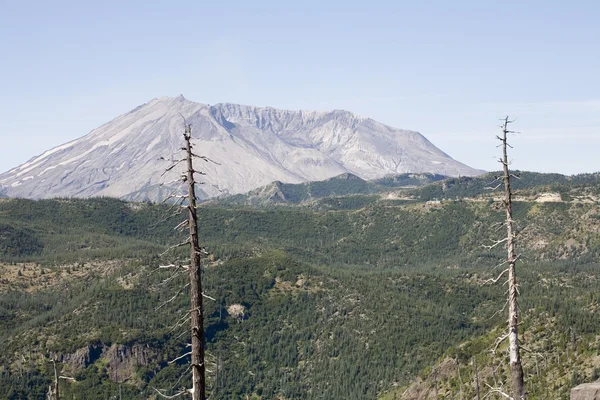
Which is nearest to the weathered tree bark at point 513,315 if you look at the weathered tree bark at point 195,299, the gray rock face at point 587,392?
the gray rock face at point 587,392

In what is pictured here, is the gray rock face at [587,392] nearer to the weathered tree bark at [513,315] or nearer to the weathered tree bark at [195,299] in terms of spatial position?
the weathered tree bark at [513,315]

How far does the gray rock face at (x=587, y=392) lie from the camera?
136 feet

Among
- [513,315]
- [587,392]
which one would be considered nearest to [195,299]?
[513,315]

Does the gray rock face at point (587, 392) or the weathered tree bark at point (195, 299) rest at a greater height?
the weathered tree bark at point (195, 299)

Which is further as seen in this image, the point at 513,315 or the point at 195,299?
the point at 513,315

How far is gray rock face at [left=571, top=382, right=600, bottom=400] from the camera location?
41.3 m

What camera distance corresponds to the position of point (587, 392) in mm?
41812

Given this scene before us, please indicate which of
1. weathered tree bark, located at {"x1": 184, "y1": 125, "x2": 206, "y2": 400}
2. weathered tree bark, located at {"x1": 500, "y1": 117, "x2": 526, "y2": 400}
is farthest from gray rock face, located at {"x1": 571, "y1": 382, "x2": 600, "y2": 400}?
weathered tree bark, located at {"x1": 184, "y1": 125, "x2": 206, "y2": 400}

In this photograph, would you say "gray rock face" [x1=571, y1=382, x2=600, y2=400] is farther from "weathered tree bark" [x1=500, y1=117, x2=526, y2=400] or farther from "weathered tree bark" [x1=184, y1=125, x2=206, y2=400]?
"weathered tree bark" [x1=184, y1=125, x2=206, y2=400]

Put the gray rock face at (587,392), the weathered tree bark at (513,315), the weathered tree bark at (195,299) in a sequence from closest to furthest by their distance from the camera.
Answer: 1. the weathered tree bark at (195,299)
2. the weathered tree bark at (513,315)
3. the gray rock face at (587,392)

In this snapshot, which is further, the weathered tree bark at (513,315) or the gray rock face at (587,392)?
the gray rock face at (587,392)

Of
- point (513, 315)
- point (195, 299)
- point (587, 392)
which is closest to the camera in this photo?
point (195, 299)

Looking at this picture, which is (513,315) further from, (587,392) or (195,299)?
(195,299)

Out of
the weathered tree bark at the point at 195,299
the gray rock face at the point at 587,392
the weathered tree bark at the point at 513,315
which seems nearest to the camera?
the weathered tree bark at the point at 195,299
